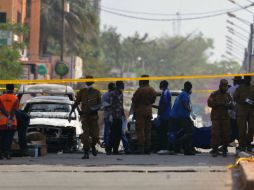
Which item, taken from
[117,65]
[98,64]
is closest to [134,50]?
[117,65]

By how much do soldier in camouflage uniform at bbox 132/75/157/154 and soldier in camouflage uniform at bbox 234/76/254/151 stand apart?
2072mm

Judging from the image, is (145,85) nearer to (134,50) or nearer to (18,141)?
(18,141)

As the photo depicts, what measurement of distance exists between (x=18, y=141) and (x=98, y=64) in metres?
83.8

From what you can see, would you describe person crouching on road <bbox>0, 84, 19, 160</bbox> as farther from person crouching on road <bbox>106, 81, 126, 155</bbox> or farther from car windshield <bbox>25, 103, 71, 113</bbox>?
car windshield <bbox>25, 103, 71, 113</bbox>

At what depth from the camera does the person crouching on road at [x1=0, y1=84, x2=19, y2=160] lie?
71.4 ft

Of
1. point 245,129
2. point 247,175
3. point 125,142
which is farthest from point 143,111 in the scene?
point 247,175

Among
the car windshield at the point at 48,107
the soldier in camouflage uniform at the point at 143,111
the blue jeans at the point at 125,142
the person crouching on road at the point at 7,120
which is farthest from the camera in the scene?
the car windshield at the point at 48,107

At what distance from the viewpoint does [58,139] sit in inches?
955

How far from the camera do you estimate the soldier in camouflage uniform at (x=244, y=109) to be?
22719 millimetres

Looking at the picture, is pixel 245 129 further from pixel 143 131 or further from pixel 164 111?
pixel 143 131

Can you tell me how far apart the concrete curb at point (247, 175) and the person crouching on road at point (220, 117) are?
6013 mm

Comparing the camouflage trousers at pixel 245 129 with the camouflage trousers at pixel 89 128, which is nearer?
the camouflage trousers at pixel 89 128

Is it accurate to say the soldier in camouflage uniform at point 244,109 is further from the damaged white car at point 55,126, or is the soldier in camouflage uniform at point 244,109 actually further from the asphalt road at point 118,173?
the damaged white car at point 55,126

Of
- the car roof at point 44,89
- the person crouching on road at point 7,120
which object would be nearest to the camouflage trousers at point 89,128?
the person crouching on road at point 7,120
